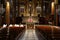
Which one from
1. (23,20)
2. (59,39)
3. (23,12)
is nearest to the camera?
(59,39)

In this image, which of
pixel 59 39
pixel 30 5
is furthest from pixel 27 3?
pixel 59 39

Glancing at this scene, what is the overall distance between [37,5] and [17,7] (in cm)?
286

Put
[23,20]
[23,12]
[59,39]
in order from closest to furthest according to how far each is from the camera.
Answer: [59,39], [23,20], [23,12]

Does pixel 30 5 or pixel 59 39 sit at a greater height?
pixel 30 5

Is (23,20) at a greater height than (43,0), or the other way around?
(43,0)

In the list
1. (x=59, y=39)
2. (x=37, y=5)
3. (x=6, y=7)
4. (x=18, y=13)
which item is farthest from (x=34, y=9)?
(x=59, y=39)

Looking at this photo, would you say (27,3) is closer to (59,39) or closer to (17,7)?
(17,7)

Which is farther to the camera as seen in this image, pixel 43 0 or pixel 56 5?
→ pixel 43 0

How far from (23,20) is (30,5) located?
110 inches

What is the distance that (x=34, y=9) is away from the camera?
75.6 ft

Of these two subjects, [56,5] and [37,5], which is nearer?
[56,5]

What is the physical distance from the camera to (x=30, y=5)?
77.0ft

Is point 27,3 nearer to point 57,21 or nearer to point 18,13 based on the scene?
point 18,13

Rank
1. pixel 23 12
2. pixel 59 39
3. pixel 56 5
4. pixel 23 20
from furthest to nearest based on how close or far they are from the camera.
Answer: pixel 23 12
pixel 23 20
pixel 56 5
pixel 59 39
